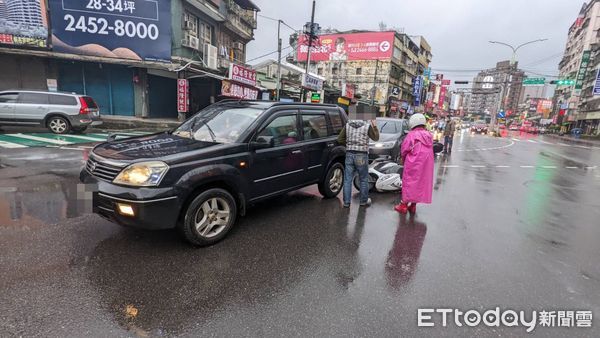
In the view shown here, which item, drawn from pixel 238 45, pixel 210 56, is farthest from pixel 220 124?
pixel 238 45

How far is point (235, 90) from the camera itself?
19719 millimetres

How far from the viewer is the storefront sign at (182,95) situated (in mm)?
18000

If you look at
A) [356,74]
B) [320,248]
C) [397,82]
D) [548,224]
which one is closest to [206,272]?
[320,248]

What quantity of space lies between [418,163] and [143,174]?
402 centimetres

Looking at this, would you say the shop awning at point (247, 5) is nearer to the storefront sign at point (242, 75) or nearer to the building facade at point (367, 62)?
the storefront sign at point (242, 75)

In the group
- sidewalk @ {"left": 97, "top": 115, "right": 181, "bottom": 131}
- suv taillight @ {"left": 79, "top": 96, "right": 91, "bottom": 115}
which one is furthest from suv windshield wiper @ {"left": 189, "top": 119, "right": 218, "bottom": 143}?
sidewalk @ {"left": 97, "top": 115, "right": 181, "bottom": 131}

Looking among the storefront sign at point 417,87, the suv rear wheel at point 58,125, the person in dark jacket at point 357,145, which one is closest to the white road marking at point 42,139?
Result: the suv rear wheel at point 58,125

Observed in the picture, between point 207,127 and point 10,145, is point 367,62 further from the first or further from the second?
point 207,127

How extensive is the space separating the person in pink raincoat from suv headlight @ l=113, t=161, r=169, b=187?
149 inches

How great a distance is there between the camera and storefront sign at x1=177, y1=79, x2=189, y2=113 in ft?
59.1

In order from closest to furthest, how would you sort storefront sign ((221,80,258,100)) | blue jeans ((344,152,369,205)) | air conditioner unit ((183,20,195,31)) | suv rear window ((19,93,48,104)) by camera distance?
blue jeans ((344,152,369,205)), suv rear window ((19,93,48,104)), air conditioner unit ((183,20,195,31)), storefront sign ((221,80,258,100))

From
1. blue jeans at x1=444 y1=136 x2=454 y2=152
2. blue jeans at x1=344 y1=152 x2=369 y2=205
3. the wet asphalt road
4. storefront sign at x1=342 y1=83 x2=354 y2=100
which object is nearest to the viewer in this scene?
the wet asphalt road

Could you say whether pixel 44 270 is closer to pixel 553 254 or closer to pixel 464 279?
pixel 464 279

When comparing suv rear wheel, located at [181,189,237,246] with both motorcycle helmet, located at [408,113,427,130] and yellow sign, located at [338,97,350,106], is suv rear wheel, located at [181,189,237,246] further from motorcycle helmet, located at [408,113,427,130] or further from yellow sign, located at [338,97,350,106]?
Result: yellow sign, located at [338,97,350,106]
